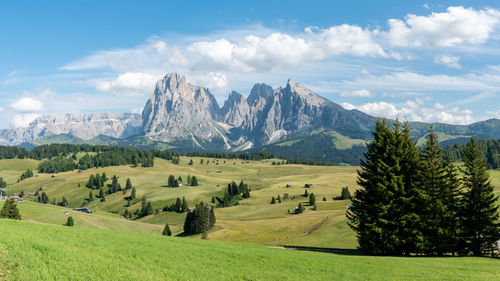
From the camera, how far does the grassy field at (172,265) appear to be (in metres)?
17.4

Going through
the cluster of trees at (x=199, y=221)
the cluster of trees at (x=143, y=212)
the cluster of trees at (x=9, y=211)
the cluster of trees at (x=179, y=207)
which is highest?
the cluster of trees at (x=9, y=211)

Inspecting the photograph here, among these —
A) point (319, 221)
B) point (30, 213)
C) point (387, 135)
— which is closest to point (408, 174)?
point (387, 135)

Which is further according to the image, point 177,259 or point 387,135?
point 387,135

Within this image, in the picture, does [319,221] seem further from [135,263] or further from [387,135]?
[135,263]

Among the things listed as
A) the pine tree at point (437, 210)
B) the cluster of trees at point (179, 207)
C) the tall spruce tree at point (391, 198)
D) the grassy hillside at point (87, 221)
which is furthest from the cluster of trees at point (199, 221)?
the pine tree at point (437, 210)

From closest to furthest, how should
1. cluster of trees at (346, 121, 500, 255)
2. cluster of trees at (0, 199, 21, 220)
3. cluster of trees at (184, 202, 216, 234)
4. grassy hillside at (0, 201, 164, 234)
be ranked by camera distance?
1. cluster of trees at (346, 121, 500, 255)
2. cluster of trees at (0, 199, 21, 220)
3. cluster of trees at (184, 202, 216, 234)
4. grassy hillside at (0, 201, 164, 234)

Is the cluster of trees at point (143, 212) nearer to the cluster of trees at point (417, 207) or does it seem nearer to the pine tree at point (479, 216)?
the cluster of trees at point (417, 207)

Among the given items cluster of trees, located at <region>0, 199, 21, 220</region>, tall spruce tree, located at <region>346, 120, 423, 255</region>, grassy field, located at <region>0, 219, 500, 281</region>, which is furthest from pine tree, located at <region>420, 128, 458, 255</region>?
cluster of trees, located at <region>0, 199, 21, 220</region>

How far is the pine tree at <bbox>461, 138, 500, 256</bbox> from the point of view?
141ft

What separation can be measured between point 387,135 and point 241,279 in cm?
3202

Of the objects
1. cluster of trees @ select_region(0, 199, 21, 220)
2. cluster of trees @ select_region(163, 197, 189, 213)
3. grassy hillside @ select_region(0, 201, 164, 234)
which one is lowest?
cluster of trees @ select_region(163, 197, 189, 213)

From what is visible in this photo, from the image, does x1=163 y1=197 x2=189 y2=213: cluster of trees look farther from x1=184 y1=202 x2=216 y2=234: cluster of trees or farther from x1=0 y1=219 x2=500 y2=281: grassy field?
x1=0 y1=219 x2=500 y2=281: grassy field

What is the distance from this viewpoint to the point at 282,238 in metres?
89.7

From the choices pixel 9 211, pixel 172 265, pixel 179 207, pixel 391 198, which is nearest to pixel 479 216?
pixel 391 198
